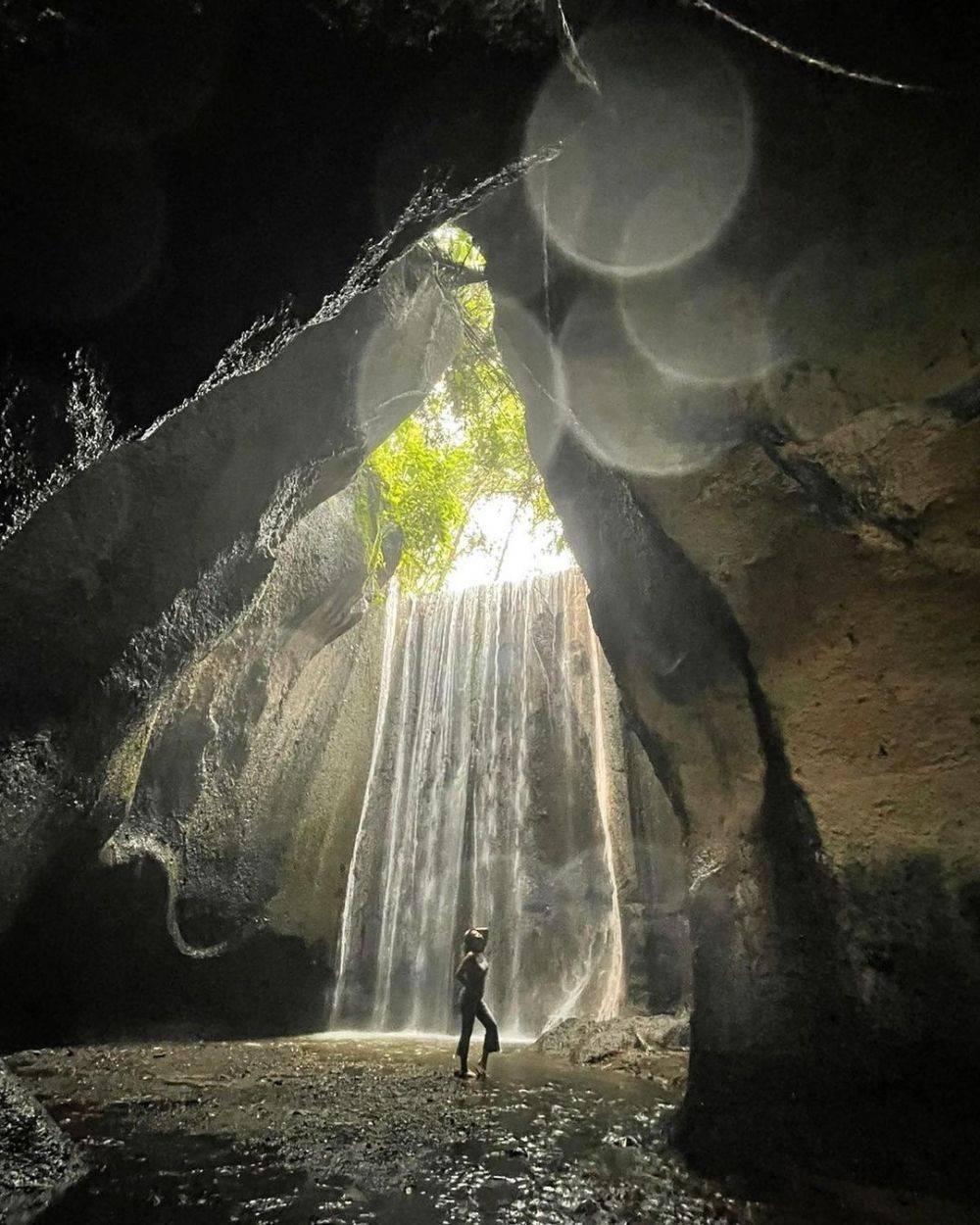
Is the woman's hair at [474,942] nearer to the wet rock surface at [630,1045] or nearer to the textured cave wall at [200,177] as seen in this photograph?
the wet rock surface at [630,1045]

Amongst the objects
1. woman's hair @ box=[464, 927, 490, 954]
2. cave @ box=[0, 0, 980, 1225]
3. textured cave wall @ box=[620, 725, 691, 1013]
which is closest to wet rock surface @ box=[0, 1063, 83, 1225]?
cave @ box=[0, 0, 980, 1225]

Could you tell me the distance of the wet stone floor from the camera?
296 centimetres

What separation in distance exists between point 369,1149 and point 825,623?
4.01m

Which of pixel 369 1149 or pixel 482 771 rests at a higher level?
pixel 482 771

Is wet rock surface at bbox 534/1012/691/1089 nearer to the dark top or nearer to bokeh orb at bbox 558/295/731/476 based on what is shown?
the dark top

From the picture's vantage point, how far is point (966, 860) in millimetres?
3387

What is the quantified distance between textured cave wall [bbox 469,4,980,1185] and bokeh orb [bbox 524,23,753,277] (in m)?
0.14

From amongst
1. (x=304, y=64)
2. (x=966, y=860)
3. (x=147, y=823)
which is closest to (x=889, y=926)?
(x=966, y=860)

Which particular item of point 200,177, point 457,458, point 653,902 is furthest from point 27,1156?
point 457,458

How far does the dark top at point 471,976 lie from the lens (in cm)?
624

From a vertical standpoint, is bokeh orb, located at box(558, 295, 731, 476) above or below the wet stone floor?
above

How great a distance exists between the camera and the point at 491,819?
13.4 m

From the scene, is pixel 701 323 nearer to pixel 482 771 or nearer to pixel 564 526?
pixel 564 526

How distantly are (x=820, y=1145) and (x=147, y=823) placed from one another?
7.33 metres
